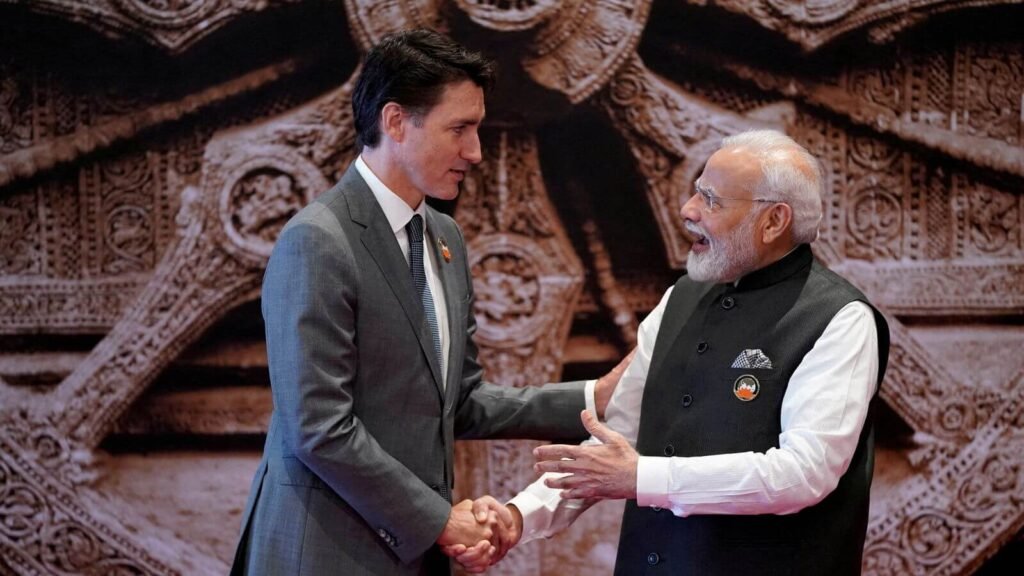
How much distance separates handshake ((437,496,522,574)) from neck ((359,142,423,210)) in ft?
2.06

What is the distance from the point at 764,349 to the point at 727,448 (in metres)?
0.20

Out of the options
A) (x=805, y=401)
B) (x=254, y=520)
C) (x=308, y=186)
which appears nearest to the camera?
(x=805, y=401)

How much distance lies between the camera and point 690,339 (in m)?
2.06

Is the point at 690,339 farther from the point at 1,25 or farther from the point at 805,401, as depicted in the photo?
the point at 1,25

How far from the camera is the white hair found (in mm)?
1962

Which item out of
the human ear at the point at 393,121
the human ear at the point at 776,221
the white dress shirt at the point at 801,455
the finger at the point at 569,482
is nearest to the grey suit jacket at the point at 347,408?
the human ear at the point at 393,121

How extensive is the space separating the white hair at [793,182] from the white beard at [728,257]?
63 mm

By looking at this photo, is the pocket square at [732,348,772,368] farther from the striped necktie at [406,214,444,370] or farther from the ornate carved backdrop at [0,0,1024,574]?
the ornate carved backdrop at [0,0,1024,574]

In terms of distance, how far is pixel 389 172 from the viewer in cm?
202

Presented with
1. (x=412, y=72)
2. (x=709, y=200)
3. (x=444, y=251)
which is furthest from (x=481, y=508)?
(x=412, y=72)

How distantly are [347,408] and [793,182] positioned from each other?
947 mm

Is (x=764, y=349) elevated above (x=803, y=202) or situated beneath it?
situated beneath

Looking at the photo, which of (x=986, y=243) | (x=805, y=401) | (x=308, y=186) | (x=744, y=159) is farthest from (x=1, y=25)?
(x=986, y=243)

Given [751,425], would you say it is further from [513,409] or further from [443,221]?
[443,221]
